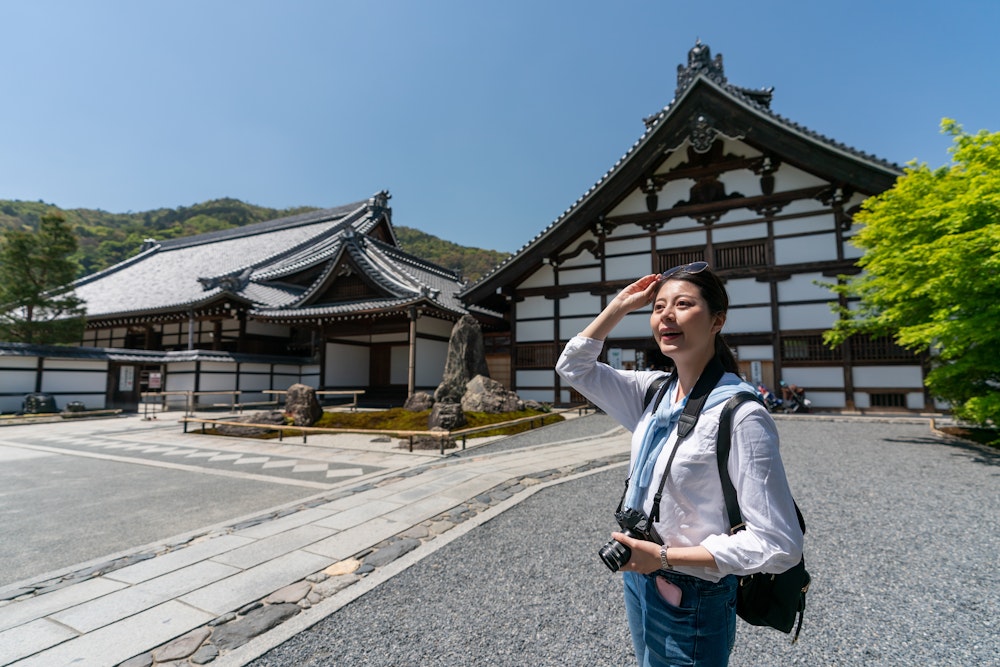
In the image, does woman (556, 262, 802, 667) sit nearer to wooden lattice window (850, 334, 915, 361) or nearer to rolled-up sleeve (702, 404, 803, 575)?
rolled-up sleeve (702, 404, 803, 575)

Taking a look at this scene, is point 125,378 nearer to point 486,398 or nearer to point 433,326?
point 433,326

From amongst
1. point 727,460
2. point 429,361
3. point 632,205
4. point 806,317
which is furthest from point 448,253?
point 727,460

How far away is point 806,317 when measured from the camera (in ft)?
39.3

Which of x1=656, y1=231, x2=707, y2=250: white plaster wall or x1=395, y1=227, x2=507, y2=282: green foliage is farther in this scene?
x1=395, y1=227, x2=507, y2=282: green foliage

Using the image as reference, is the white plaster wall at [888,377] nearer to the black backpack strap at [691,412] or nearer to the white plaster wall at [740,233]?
the white plaster wall at [740,233]

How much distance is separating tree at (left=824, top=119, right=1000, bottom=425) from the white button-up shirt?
8307 millimetres

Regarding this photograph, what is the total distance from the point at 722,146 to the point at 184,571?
1571 centimetres

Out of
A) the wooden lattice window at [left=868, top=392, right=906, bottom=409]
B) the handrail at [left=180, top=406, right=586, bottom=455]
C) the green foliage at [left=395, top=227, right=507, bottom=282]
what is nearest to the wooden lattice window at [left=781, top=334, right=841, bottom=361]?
the wooden lattice window at [left=868, top=392, right=906, bottom=409]

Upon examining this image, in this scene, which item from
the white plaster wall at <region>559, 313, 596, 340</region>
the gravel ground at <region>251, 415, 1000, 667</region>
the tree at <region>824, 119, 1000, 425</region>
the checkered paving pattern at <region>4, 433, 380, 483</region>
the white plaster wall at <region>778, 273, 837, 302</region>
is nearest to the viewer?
the gravel ground at <region>251, 415, 1000, 667</region>

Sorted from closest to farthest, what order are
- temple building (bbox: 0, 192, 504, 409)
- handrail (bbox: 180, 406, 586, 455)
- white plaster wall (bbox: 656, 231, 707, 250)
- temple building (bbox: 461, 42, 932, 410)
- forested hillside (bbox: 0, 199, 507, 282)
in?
handrail (bbox: 180, 406, 586, 455)
temple building (bbox: 461, 42, 932, 410)
white plaster wall (bbox: 656, 231, 707, 250)
temple building (bbox: 0, 192, 504, 409)
forested hillside (bbox: 0, 199, 507, 282)

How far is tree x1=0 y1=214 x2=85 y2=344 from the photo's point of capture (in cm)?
1415

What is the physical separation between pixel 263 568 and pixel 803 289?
45.4ft

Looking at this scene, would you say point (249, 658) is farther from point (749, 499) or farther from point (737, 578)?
point (749, 499)

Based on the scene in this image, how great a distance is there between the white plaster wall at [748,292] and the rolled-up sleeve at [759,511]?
12818 mm
